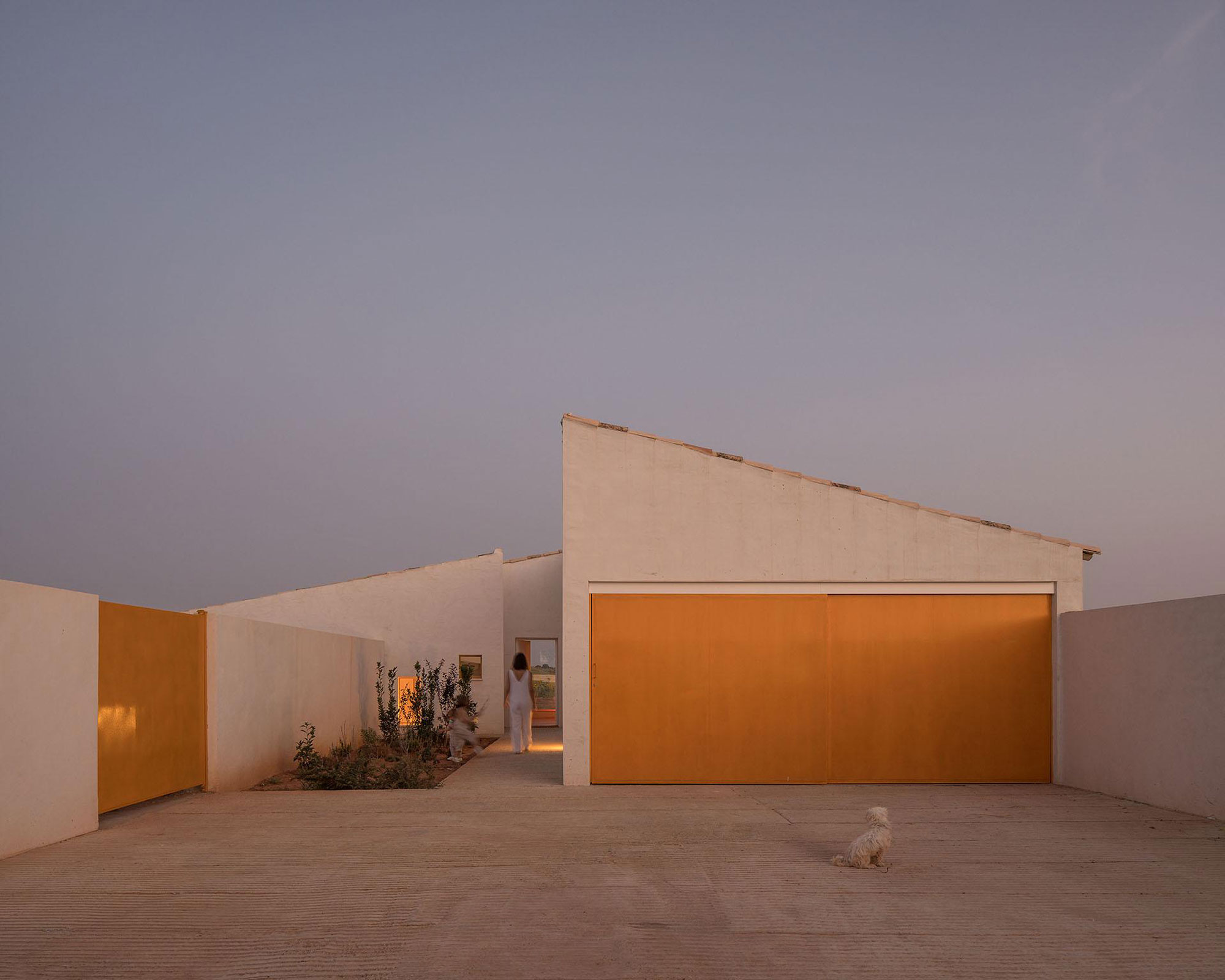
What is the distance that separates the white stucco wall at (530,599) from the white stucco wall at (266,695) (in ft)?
18.4

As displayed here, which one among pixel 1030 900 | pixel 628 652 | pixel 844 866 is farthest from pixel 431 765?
pixel 1030 900

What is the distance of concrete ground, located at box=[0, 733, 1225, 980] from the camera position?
4.48m

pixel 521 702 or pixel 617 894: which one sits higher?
pixel 617 894

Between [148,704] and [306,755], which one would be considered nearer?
[148,704]

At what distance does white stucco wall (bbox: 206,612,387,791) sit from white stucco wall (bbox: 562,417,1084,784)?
417 cm

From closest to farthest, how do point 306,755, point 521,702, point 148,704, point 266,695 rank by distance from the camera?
point 148,704, point 266,695, point 306,755, point 521,702

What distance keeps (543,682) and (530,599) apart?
23.1 metres

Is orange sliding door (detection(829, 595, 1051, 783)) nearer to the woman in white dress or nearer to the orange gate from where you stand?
the woman in white dress

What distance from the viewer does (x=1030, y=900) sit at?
5.61m

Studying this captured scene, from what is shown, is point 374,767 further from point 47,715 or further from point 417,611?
point 417,611

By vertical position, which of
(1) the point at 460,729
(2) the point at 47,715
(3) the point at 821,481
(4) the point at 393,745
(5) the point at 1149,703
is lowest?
(4) the point at 393,745

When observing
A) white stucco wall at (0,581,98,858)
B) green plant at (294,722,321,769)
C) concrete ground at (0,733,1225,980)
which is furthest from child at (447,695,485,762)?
white stucco wall at (0,581,98,858)

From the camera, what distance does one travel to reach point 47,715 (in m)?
7.30

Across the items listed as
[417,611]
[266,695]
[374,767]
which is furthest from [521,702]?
[266,695]
